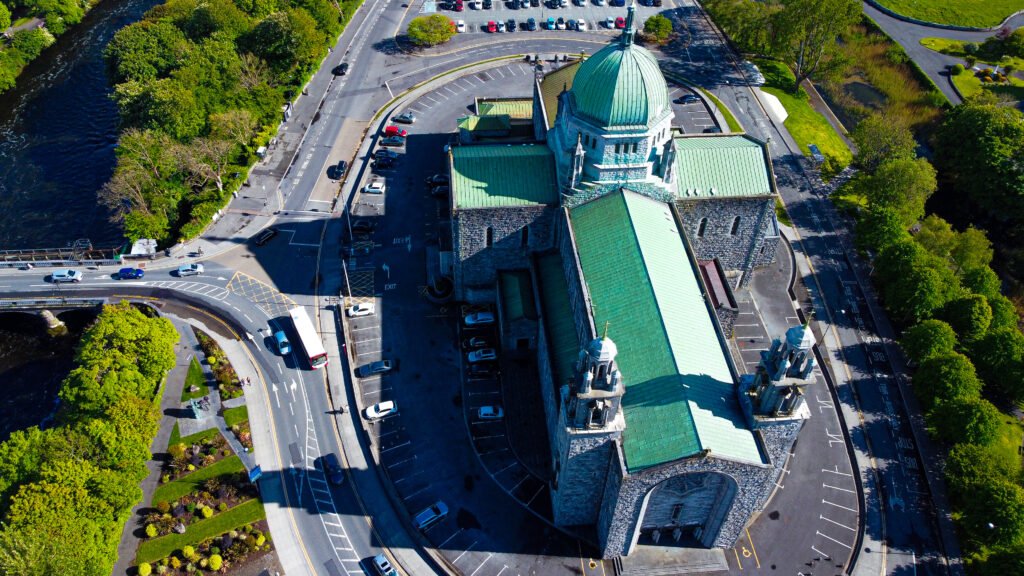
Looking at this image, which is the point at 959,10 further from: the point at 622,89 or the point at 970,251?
the point at 622,89

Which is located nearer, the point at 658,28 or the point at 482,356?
the point at 482,356

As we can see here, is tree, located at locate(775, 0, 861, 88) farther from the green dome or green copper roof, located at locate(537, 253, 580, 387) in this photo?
green copper roof, located at locate(537, 253, 580, 387)

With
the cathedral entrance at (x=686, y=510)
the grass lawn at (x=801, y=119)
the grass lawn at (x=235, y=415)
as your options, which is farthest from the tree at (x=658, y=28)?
the grass lawn at (x=235, y=415)

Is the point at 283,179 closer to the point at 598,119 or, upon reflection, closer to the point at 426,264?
the point at 426,264

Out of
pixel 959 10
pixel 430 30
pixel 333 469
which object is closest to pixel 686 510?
pixel 333 469

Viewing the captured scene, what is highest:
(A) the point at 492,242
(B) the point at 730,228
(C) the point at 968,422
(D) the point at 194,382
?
(B) the point at 730,228

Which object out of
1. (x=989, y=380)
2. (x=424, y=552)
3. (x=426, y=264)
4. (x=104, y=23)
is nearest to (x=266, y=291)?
(x=426, y=264)

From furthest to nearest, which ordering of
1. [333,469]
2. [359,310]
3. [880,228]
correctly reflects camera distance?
[880,228] < [359,310] < [333,469]
